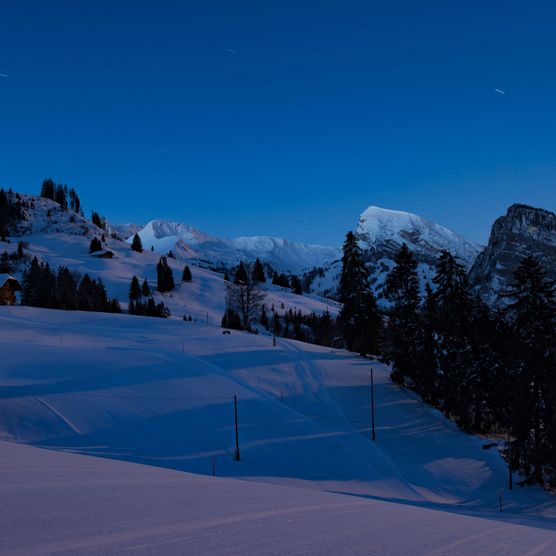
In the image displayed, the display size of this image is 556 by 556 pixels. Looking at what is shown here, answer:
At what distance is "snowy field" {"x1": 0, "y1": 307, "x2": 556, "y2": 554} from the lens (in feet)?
17.8

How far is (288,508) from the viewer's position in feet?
24.5

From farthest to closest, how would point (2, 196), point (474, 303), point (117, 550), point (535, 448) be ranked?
1. point (2, 196)
2. point (474, 303)
3. point (535, 448)
4. point (117, 550)

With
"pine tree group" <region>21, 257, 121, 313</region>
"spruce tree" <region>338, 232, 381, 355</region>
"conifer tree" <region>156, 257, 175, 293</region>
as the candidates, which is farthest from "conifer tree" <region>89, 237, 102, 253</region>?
"spruce tree" <region>338, 232, 381, 355</region>

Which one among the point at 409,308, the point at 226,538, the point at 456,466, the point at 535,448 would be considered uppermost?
the point at 409,308

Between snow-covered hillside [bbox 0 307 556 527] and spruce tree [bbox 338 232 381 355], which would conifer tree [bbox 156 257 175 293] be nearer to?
snow-covered hillside [bbox 0 307 556 527]

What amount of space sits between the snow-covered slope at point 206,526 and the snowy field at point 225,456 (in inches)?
1.3

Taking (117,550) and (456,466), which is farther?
(456,466)

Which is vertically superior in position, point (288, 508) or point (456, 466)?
point (288, 508)

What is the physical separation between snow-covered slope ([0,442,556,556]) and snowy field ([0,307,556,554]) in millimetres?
34

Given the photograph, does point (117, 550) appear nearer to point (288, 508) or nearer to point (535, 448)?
point (288, 508)

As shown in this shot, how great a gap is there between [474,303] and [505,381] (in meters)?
7.22

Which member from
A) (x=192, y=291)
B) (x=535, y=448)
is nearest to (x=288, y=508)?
(x=535, y=448)

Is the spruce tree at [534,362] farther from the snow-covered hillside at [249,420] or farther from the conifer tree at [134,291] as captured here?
the conifer tree at [134,291]

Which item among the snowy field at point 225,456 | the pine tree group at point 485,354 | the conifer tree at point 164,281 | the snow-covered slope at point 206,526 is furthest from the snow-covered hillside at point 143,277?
the snow-covered slope at point 206,526
